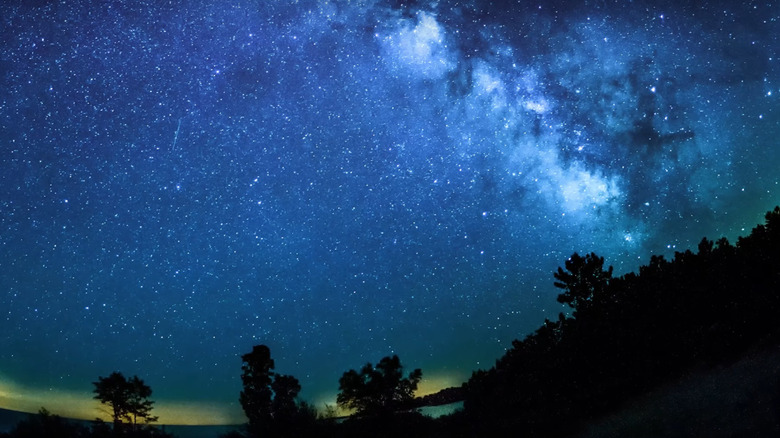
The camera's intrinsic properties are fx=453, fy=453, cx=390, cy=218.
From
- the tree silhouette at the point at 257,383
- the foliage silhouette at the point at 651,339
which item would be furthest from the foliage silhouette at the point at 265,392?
the foliage silhouette at the point at 651,339

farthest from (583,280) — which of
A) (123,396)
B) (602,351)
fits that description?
(123,396)

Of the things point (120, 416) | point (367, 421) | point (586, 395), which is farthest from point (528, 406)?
point (120, 416)

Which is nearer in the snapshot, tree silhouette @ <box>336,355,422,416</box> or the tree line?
the tree line

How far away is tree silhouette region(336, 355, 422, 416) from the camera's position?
81.2 ft

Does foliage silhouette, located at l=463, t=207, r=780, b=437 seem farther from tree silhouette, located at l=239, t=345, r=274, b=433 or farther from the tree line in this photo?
tree silhouette, located at l=239, t=345, r=274, b=433

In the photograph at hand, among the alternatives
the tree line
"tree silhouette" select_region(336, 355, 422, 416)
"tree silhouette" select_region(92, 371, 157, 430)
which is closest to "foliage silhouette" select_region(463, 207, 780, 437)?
the tree line

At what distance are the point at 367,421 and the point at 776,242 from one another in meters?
17.6

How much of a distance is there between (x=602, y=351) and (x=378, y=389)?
13.3 meters

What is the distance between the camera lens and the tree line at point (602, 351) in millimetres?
12875

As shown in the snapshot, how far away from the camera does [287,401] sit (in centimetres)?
2625

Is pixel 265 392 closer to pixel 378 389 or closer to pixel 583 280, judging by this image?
pixel 378 389

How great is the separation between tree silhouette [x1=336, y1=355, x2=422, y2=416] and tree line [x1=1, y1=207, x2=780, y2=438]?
0.12 meters

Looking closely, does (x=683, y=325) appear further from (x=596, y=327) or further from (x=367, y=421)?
(x=367, y=421)

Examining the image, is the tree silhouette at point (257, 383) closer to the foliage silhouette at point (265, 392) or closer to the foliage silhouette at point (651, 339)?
the foliage silhouette at point (265, 392)
